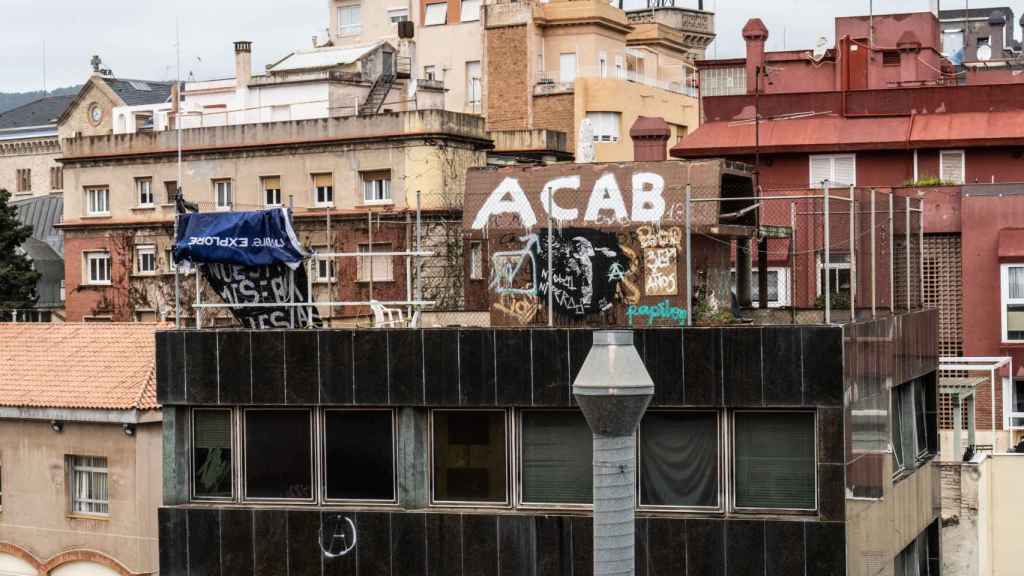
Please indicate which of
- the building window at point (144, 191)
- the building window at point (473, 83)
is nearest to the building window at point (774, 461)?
the building window at point (144, 191)

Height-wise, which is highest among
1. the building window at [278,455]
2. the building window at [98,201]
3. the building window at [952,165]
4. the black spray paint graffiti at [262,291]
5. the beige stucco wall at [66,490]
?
the building window at [98,201]

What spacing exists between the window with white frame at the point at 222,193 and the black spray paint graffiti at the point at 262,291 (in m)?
39.0

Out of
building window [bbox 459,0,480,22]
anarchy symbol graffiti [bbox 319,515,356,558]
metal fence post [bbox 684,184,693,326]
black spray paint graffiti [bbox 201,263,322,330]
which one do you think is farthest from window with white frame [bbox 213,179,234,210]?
metal fence post [bbox 684,184,693,326]

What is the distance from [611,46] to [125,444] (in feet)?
147

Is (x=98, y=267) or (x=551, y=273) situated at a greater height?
(x=98, y=267)

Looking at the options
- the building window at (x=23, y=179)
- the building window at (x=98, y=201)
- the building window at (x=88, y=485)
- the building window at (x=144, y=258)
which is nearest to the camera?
the building window at (x=88, y=485)

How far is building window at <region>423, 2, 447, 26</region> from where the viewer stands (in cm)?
7259

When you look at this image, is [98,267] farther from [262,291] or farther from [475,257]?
[262,291]

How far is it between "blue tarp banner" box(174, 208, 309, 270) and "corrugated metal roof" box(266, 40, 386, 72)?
4450 cm

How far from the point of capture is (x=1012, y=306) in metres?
42.4

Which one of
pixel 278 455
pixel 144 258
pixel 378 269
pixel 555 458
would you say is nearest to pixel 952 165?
pixel 378 269

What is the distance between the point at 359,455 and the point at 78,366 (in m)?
12.7

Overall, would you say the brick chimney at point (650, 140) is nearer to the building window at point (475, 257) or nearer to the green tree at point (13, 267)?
the building window at point (475, 257)

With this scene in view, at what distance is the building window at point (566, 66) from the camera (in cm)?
7019
